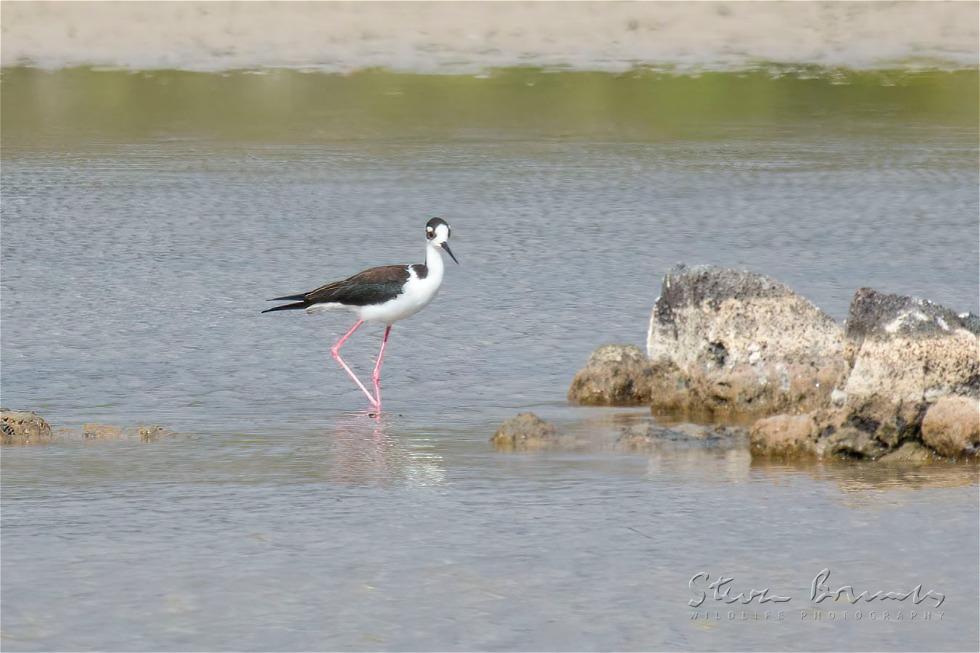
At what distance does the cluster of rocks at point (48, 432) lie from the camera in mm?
10648

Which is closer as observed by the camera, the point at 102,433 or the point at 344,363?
the point at 102,433

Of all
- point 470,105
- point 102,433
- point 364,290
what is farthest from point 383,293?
point 470,105

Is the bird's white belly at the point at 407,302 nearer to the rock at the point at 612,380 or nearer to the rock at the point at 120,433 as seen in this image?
the rock at the point at 612,380

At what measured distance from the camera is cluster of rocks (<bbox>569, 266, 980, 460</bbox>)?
10117mm

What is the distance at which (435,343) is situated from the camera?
45.3 feet

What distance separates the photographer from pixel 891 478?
9758mm

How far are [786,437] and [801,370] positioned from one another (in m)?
1.30

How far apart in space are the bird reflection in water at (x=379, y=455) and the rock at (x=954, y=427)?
252 cm

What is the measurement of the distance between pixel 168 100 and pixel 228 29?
3.41 m

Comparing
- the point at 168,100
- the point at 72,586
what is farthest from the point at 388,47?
the point at 72,586

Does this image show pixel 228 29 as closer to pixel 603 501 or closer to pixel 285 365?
pixel 285 365

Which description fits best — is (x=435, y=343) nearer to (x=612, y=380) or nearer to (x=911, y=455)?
(x=612, y=380)

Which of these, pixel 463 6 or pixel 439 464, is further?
pixel 463 6

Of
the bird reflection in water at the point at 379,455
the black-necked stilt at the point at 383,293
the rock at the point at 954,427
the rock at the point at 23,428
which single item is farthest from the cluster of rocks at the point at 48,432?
the rock at the point at 954,427
